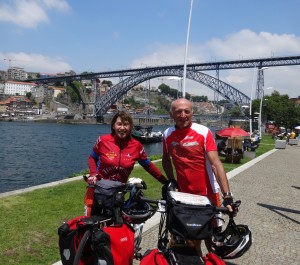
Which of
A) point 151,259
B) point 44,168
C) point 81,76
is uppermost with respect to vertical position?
point 81,76

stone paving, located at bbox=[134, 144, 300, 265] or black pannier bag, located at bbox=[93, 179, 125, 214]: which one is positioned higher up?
black pannier bag, located at bbox=[93, 179, 125, 214]

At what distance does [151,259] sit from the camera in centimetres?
245

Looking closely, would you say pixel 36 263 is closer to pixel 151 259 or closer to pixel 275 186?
pixel 151 259

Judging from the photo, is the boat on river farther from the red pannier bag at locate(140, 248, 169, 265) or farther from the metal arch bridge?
the red pannier bag at locate(140, 248, 169, 265)

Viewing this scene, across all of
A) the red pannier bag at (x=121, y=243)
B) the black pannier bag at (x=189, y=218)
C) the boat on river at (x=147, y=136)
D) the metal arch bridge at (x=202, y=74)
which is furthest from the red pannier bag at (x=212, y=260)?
the metal arch bridge at (x=202, y=74)

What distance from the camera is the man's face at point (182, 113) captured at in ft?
11.1

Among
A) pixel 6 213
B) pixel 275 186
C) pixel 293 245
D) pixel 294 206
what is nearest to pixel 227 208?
pixel 293 245

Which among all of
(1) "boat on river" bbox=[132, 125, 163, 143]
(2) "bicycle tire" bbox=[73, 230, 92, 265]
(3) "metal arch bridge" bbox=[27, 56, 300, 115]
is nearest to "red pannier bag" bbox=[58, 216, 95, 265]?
(2) "bicycle tire" bbox=[73, 230, 92, 265]

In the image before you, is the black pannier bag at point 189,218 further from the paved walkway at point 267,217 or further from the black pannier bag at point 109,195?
the paved walkway at point 267,217

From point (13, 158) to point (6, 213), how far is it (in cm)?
2269

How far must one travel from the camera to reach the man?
338 centimetres

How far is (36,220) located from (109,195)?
3.25 metres

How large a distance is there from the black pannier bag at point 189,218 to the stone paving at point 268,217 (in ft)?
6.81

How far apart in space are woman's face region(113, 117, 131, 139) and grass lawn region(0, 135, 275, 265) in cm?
183
